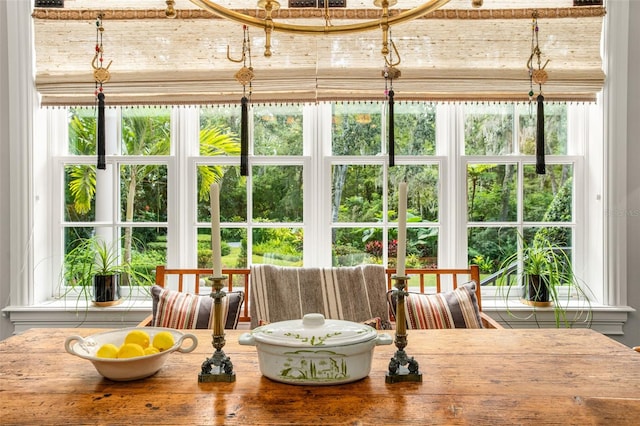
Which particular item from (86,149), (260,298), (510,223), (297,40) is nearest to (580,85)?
(510,223)

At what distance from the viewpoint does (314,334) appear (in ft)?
3.81

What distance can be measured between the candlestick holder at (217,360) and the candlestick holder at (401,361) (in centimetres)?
39

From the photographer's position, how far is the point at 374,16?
2.67 meters

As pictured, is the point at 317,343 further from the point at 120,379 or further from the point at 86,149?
the point at 86,149

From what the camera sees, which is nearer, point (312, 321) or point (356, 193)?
point (312, 321)

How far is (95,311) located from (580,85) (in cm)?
288

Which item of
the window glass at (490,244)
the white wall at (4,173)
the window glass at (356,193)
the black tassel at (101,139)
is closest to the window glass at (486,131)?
the window glass at (490,244)

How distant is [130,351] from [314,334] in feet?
1.46

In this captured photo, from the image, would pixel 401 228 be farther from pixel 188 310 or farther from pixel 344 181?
pixel 344 181

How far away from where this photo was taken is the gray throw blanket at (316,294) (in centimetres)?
229

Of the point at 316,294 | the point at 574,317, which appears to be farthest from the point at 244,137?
the point at 574,317

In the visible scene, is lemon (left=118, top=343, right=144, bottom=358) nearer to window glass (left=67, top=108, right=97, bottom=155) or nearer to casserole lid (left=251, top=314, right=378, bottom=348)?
casserole lid (left=251, top=314, right=378, bottom=348)

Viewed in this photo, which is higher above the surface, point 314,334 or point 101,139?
point 101,139

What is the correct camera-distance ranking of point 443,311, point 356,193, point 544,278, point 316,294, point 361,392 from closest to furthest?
point 361,392, point 443,311, point 316,294, point 544,278, point 356,193
